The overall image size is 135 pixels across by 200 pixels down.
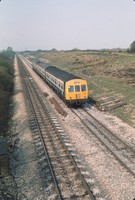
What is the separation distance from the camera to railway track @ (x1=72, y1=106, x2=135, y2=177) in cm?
1410

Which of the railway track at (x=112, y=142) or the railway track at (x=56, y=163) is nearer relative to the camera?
the railway track at (x=56, y=163)

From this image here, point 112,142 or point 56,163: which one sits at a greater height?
point 112,142

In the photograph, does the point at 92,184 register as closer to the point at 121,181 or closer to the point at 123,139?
the point at 121,181

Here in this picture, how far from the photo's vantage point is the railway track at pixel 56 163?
11425mm

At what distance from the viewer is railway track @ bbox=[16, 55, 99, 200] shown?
37.5ft

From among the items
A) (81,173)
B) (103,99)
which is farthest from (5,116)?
(81,173)

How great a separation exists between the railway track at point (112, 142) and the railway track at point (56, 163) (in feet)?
7.31

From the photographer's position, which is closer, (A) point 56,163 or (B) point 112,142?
(A) point 56,163

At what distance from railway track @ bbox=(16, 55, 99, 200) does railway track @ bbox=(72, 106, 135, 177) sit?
2229mm

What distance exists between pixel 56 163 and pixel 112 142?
14.4 feet

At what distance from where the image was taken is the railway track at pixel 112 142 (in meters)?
14.1

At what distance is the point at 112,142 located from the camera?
16781 millimetres

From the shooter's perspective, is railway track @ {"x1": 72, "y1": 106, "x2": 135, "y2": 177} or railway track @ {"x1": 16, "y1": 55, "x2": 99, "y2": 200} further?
railway track @ {"x1": 72, "y1": 106, "x2": 135, "y2": 177}

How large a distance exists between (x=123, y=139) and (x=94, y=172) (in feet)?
16.3
